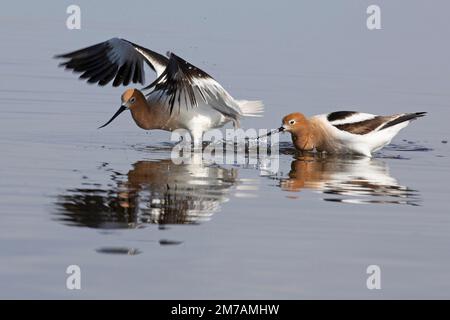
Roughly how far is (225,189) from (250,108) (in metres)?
3.29

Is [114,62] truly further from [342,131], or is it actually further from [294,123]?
[342,131]

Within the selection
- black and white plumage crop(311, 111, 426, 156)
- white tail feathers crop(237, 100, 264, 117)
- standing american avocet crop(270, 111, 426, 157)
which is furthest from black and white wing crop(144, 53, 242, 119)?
black and white plumage crop(311, 111, 426, 156)

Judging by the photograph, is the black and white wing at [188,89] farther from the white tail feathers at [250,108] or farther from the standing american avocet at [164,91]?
the white tail feathers at [250,108]

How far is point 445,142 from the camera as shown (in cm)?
1440

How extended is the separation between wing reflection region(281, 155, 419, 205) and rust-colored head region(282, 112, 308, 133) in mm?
343

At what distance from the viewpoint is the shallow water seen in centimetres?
775

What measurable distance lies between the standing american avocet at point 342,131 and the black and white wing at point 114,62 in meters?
1.87

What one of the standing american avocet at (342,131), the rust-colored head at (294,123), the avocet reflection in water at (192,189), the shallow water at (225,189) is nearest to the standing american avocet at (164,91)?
the shallow water at (225,189)

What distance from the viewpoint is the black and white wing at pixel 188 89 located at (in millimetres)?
12688

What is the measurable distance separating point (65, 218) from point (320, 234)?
1.94 m

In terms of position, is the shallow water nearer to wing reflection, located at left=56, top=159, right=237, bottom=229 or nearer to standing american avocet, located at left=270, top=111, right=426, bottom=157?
wing reflection, located at left=56, top=159, right=237, bottom=229

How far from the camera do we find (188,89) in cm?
1326

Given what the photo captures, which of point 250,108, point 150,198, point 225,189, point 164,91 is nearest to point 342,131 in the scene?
point 250,108
